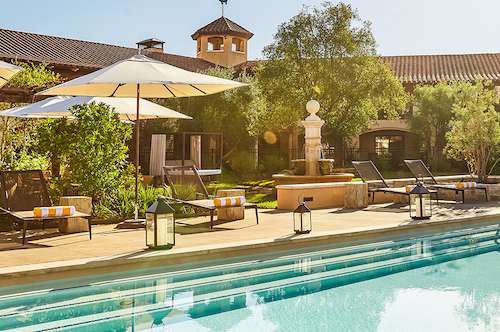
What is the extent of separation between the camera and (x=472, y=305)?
15.5 feet

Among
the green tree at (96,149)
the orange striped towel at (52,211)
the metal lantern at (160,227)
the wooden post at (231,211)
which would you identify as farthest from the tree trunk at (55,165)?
the metal lantern at (160,227)

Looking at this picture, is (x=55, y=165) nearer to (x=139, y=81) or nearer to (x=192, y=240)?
(x=139, y=81)

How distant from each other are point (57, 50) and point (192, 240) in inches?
908

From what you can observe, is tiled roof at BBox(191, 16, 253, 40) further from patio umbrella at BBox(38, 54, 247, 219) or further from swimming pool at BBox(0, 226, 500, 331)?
swimming pool at BBox(0, 226, 500, 331)

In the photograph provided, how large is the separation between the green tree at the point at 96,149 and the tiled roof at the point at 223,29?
28.9 metres

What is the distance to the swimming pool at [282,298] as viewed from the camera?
420 cm

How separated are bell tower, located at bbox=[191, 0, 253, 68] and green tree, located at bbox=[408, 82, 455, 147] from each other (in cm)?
1374

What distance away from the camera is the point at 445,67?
3519 centimetres

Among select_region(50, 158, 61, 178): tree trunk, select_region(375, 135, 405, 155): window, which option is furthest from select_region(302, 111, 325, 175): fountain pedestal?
select_region(375, 135, 405, 155): window

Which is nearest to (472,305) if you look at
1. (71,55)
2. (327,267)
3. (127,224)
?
(327,267)

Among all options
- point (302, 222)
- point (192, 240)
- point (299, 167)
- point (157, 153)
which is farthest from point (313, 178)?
point (192, 240)

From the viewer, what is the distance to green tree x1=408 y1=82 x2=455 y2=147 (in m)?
29.2

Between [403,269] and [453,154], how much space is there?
10.0 m

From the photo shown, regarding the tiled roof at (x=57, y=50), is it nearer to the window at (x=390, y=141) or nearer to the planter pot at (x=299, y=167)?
the planter pot at (x=299, y=167)
